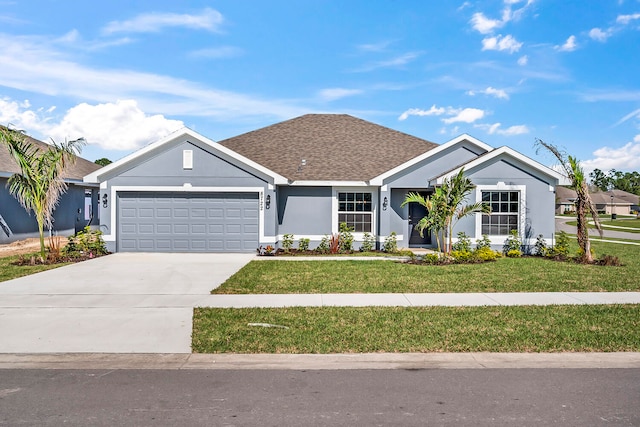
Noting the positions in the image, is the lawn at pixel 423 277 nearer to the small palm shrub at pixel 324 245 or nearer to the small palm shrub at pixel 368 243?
the small palm shrub at pixel 324 245

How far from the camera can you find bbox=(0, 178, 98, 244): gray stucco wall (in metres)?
20.4

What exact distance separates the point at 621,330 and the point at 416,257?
9570mm

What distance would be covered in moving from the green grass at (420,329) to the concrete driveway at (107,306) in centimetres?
64

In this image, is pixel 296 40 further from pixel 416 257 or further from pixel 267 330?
pixel 267 330

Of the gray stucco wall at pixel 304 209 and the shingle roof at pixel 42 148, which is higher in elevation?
the shingle roof at pixel 42 148

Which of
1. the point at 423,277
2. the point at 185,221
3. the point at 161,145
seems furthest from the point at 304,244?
the point at 423,277

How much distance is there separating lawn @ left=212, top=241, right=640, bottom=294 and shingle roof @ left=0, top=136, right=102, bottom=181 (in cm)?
1060

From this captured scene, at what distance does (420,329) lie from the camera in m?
7.54

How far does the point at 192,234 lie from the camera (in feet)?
61.3

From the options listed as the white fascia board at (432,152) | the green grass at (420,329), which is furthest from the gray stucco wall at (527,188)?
the green grass at (420,329)

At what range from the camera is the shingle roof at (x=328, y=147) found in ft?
67.9

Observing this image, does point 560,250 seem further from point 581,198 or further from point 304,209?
point 304,209

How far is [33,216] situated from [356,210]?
15.2m

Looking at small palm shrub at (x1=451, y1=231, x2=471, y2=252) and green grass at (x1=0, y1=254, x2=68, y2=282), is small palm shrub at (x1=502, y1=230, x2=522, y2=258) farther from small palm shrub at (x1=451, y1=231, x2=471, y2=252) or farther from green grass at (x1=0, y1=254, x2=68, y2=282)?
green grass at (x1=0, y1=254, x2=68, y2=282)
